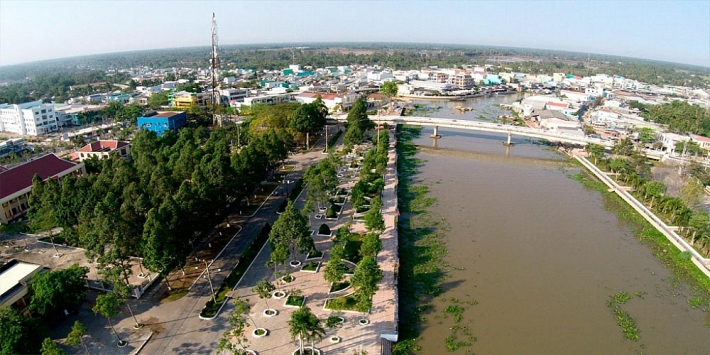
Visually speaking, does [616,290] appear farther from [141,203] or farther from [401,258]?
[141,203]

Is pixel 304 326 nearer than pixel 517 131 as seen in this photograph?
Yes

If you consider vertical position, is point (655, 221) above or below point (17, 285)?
below

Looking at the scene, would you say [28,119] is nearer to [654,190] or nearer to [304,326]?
[304,326]

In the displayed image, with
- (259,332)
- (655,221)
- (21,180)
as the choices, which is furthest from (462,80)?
(259,332)

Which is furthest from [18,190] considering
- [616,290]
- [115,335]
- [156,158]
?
[616,290]

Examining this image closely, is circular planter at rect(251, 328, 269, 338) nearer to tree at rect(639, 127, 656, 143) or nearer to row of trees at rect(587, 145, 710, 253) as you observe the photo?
row of trees at rect(587, 145, 710, 253)

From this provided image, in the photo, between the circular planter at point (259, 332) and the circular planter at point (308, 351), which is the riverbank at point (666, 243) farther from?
the circular planter at point (259, 332)
